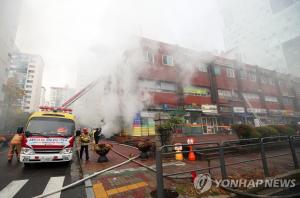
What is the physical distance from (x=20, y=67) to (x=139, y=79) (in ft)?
215

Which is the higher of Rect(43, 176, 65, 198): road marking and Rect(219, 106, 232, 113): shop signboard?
Rect(219, 106, 232, 113): shop signboard

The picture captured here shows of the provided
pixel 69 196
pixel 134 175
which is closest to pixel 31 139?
pixel 69 196

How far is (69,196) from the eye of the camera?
11.6ft

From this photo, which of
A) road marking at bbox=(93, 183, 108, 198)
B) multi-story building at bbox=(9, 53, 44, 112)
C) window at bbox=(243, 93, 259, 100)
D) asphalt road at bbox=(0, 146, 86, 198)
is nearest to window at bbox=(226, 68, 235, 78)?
window at bbox=(243, 93, 259, 100)

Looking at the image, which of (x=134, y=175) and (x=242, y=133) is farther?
(x=242, y=133)

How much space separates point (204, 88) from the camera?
20.3 meters

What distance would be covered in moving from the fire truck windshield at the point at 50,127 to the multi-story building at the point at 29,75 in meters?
63.7

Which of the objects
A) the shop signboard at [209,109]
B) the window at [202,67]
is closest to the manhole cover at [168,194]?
the shop signboard at [209,109]

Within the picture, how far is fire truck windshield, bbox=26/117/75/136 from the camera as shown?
595 cm

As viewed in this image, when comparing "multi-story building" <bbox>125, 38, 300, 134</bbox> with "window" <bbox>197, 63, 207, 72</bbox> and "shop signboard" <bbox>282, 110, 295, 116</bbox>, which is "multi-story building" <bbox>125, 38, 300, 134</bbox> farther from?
"shop signboard" <bbox>282, 110, 295, 116</bbox>

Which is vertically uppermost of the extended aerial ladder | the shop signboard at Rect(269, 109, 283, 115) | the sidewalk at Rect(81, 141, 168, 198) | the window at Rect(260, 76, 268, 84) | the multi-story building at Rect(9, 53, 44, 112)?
the multi-story building at Rect(9, 53, 44, 112)

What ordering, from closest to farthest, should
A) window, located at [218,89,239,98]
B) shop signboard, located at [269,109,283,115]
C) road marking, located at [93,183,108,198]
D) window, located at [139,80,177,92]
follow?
road marking, located at [93,183,108,198]
window, located at [139,80,177,92]
window, located at [218,89,239,98]
shop signboard, located at [269,109,283,115]

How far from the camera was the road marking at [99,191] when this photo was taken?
11.2 feet

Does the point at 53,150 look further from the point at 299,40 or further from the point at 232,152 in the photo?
the point at 299,40
